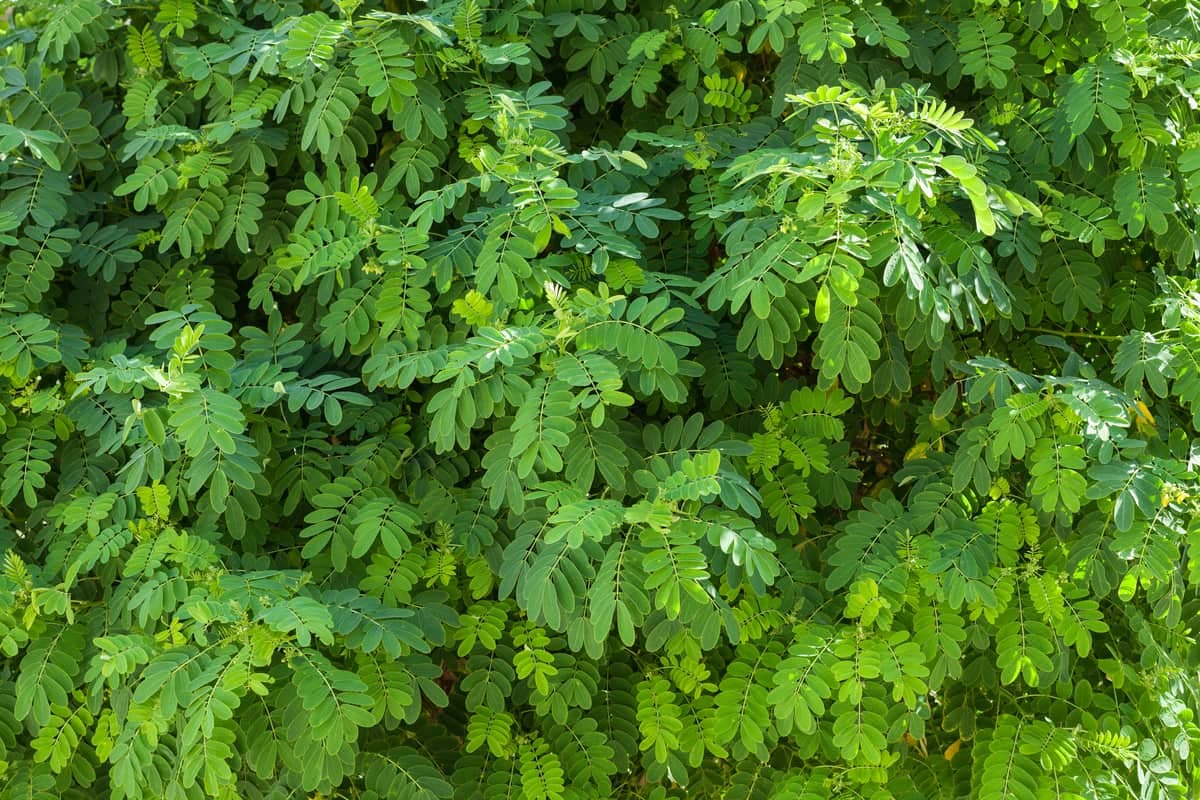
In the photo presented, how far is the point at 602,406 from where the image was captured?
222 cm

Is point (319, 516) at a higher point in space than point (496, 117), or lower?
lower

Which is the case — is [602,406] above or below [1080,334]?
above

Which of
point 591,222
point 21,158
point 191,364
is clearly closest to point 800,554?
point 591,222

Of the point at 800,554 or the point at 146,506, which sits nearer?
the point at 146,506

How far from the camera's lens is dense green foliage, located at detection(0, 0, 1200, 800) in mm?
2281

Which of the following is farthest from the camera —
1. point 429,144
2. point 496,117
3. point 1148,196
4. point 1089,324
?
point 1089,324

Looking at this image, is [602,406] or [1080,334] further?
[1080,334]

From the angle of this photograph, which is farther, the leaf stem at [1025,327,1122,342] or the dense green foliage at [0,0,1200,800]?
the leaf stem at [1025,327,1122,342]

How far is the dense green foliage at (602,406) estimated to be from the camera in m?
2.28

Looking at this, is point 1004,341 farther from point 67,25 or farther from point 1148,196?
point 67,25

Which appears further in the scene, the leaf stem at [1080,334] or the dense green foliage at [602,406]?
the leaf stem at [1080,334]

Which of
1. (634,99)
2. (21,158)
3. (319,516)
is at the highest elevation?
(634,99)

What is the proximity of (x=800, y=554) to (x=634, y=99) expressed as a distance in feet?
3.75

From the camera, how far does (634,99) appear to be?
2.79m
